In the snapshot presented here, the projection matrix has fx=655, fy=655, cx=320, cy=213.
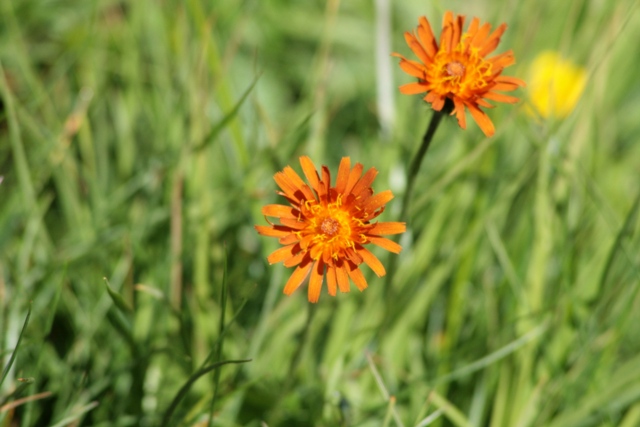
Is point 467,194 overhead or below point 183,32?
below

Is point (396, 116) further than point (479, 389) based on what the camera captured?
Yes

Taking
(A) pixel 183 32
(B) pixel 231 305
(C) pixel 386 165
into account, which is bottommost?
(B) pixel 231 305

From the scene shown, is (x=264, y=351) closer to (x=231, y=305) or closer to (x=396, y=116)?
(x=231, y=305)

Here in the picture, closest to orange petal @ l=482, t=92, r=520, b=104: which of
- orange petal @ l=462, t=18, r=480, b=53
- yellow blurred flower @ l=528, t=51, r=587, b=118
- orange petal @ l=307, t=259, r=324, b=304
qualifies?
orange petal @ l=462, t=18, r=480, b=53

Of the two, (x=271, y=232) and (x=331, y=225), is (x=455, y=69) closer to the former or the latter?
(x=331, y=225)

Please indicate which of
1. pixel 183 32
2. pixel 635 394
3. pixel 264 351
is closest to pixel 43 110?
pixel 183 32

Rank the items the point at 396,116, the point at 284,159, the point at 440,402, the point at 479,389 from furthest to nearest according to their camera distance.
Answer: the point at 396,116, the point at 284,159, the point at 479,389, the point at 440,402

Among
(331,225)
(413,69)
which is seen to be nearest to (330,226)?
(331,225)

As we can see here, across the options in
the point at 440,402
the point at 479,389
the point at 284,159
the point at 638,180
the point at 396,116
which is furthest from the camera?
the point at 638,180
